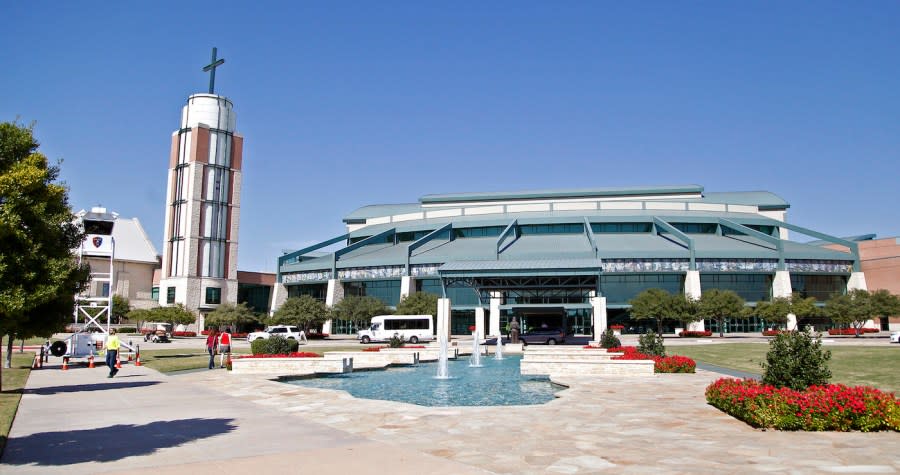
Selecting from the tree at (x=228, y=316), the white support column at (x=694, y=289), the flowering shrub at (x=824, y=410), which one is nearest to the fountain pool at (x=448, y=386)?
the flowering shrub at (x=824, y=410)

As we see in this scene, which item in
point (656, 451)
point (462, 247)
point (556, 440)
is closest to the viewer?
point (656, 451)

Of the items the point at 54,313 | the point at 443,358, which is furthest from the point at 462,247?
the point at 54,313

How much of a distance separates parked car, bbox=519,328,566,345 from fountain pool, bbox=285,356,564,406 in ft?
63.4

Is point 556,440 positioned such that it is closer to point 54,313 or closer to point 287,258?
point 54,313

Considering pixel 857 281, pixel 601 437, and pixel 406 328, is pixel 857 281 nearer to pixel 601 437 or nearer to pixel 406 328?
pixel 406 328

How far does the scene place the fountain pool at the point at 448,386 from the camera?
1755 cm

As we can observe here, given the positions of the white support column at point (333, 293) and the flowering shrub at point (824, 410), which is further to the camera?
the white support column at point (333, 293)

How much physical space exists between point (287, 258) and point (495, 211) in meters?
31.1

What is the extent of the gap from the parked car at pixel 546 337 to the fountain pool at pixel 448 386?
1932 centimetres

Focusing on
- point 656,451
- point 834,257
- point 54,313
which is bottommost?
point 656,451

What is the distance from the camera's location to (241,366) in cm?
2412

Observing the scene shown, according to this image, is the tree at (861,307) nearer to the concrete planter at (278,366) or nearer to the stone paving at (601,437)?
the stone paving at (601,437)

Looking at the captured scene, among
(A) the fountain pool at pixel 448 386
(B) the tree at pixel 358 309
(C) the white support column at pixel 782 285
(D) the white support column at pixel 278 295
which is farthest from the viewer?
(D) the white support column at pixel 278 295

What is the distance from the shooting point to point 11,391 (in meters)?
17.9
